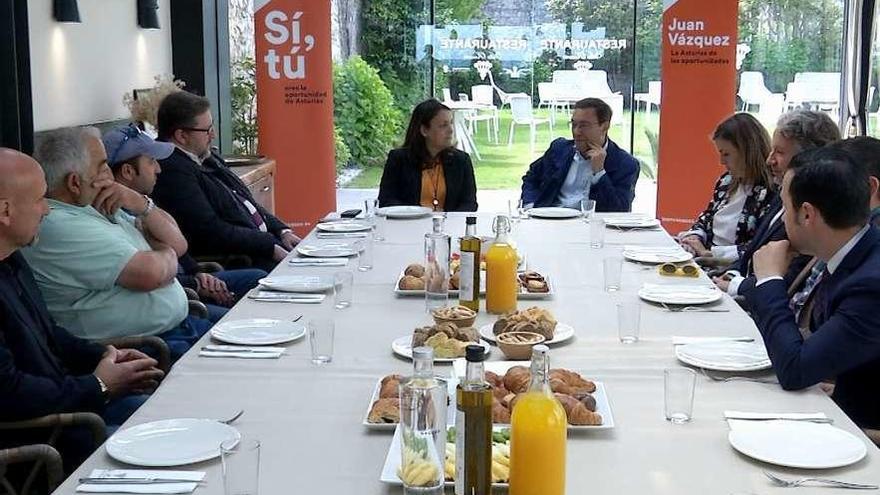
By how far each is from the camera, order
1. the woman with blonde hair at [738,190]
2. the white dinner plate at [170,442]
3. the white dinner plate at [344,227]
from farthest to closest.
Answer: the white dinner plate at [344,227]
the woman with blonde hair at [738,190]
the white dinner plate at [170,442]

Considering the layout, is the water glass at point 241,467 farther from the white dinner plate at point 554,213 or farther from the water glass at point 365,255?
the white dinner plate at point 554,213

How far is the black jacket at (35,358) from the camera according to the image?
230cm

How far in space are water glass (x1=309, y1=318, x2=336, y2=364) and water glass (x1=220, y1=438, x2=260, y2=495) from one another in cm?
83

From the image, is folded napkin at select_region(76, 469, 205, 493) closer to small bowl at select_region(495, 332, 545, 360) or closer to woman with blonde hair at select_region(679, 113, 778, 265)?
small bowl at select_region(495, 332, 545, 360)

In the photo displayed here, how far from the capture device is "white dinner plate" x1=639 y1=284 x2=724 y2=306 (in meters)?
2.87

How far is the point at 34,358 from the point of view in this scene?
8.09ft

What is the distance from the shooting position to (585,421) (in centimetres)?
182

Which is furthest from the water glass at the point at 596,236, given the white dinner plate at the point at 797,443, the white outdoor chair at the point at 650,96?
the white outdoor chair at the point at 650,96

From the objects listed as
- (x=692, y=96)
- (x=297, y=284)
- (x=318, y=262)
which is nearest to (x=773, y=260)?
(x=297, y=284)

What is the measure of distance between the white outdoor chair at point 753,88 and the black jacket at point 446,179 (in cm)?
347

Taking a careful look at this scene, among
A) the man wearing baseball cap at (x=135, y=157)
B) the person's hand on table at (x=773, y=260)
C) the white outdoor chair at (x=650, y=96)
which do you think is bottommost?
the person's hand on table at (x=773, y=260)

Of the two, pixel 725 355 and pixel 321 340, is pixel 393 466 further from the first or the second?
pixel 725 355

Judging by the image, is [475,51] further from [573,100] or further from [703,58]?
[703,58]

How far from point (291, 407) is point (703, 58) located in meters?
5.26
